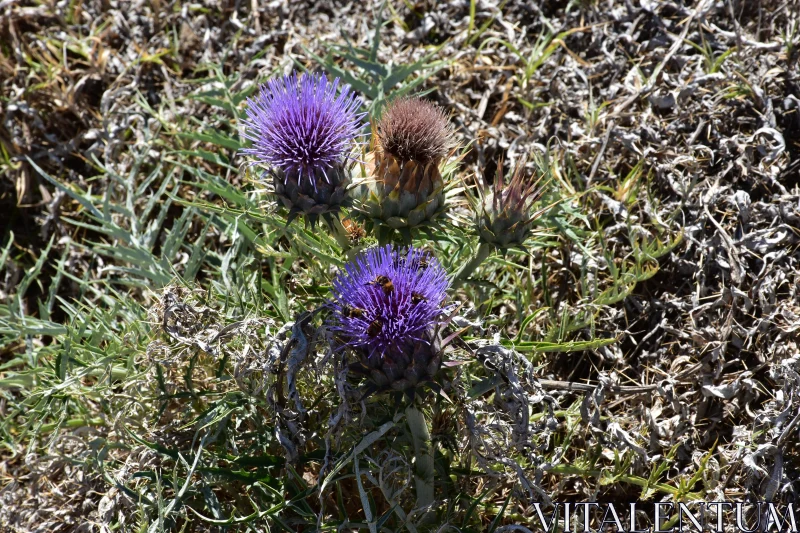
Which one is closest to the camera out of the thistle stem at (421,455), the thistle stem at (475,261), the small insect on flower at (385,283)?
the small insect on flower at (385,283)

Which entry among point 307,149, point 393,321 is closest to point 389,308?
point 393,321

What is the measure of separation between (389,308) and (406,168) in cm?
49

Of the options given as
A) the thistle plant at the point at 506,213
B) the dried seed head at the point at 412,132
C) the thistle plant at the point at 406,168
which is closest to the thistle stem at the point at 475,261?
the thistle plant at the point at 506,213

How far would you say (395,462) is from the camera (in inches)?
A: 98.4

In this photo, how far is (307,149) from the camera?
2432mm

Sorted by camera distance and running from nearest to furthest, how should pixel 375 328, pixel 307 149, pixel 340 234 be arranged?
pixel 375 328 < pixel 307 149 < pixel 340 234

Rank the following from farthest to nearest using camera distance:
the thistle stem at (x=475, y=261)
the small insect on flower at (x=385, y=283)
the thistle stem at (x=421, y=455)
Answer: the thistle stem at (x=475, y=261)
the thistle stem at (x=421, y=455)
the small insect on flower at (x=385, y=283)

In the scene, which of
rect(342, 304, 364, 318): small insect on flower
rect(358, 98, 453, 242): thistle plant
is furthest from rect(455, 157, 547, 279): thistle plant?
rect(342, 304, 364, 318): small insect on flower

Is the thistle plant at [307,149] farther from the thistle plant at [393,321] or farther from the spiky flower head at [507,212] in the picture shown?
the spiky flower head at [507,212]

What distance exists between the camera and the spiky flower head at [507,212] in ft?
8.05

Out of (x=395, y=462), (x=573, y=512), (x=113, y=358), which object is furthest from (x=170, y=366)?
(x=573, y=512)

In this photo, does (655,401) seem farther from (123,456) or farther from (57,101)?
(57,101)

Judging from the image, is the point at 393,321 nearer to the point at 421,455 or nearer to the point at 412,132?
the point at 421,455

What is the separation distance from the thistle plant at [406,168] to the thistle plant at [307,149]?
9 cm
